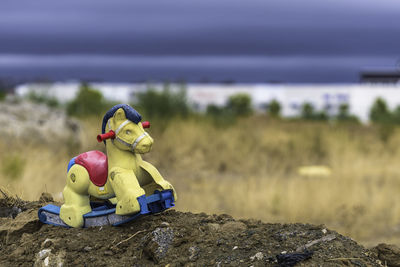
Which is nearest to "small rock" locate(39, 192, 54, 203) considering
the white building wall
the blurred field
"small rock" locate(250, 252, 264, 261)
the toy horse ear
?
the blurred field

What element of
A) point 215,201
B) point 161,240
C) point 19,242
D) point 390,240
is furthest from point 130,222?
point 215,201

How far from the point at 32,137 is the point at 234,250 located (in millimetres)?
8475

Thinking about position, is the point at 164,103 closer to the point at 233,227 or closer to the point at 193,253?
the point at 233,227

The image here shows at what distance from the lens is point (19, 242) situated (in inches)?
134

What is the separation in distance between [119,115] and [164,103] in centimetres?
1284

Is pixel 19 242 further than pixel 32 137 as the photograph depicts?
No

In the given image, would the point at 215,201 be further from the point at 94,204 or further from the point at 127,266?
the point at 127,266

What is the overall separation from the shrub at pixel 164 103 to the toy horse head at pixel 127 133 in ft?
39.7

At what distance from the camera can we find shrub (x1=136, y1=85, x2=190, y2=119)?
15819 mm

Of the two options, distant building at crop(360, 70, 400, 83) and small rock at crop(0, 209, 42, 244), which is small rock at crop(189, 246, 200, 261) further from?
distant building at crop(360, 70, 400, 83)

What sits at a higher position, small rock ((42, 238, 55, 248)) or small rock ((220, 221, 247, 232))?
small rock ((42, 238, 55, 248))

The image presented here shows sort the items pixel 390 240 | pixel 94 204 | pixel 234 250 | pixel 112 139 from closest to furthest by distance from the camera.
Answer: pixel 234 250 → pixel 112 139 → pixel 94 204 → pixel 390 240

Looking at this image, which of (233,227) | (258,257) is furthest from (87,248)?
(258,257)

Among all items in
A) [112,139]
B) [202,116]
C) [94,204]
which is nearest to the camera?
[112,139]
